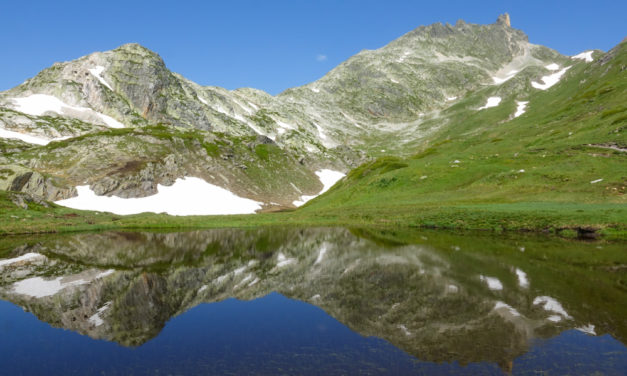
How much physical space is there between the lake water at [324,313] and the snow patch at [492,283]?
6 centimetres

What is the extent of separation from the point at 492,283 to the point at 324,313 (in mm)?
10868

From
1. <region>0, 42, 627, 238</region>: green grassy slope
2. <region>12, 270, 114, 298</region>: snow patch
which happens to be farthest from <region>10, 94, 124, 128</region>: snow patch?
<region>12, 270, 114, 298</region>: snow patch

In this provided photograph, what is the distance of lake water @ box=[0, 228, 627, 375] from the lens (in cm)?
1229

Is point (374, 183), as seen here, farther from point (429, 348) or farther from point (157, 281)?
point (429, 348)

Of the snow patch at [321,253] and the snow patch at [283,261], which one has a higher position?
the snow patch at [321,253]

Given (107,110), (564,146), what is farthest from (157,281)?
(107,110)

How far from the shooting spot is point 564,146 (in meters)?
84.4

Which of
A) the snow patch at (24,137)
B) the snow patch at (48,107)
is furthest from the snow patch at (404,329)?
the snow patch at (48,107)

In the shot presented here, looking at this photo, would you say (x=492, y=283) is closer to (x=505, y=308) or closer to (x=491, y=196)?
(x=505, y=308)

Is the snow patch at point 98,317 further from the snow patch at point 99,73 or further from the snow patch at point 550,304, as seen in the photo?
the snow patch at point 99,73

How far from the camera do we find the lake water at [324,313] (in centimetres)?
1229

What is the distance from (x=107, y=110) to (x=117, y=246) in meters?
168

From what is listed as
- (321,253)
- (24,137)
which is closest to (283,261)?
(321,253)

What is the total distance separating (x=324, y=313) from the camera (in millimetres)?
18109
